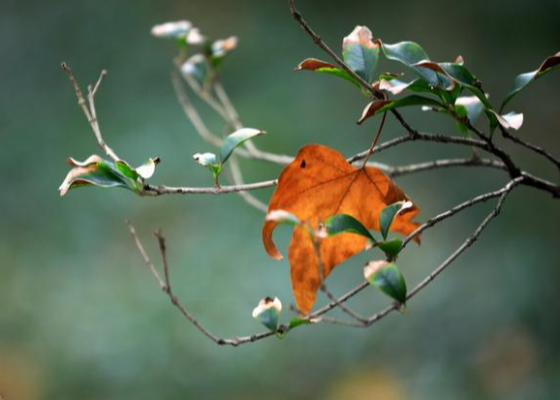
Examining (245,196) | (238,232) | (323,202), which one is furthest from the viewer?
(238,232)

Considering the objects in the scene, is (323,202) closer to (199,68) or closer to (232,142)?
(232,142)

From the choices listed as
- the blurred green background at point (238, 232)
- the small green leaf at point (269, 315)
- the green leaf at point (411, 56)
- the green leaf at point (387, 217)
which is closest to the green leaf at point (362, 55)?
the green leaf at point (411, 56)

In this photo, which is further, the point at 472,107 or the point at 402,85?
the point at 472,107

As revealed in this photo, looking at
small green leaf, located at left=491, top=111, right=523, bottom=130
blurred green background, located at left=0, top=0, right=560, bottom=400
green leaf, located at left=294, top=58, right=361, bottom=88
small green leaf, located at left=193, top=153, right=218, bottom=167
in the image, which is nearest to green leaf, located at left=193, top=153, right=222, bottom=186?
small green leaf, located at left=193, top=153, right=218, bottom=167

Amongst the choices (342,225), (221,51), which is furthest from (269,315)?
(221,51)

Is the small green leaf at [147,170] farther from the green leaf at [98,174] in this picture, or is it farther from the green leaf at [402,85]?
the green leaf at [402,85]

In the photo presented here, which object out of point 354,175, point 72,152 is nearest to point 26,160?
point 72,152

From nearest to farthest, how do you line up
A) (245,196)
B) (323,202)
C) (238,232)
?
(323,202)
(245,196)
(238,232)

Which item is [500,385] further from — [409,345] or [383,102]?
[383,102]
